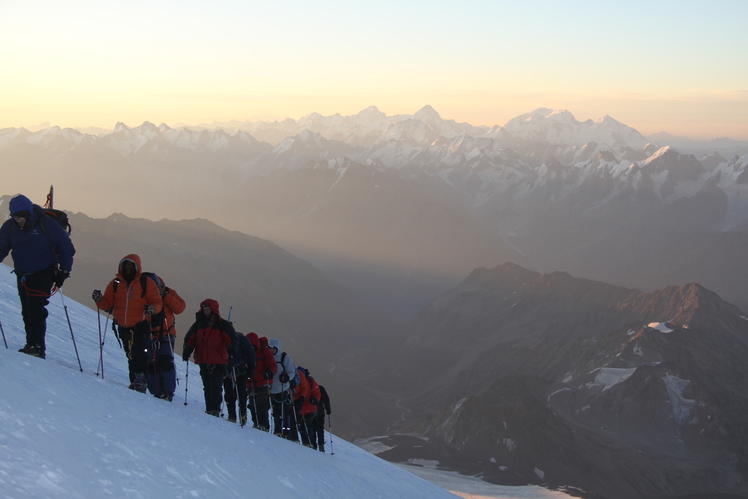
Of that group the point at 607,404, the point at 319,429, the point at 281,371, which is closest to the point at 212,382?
the point at 281,371

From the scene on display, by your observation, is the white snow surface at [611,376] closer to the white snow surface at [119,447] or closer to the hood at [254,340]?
the white snow surface at [119,447]

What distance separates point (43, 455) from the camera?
7.80 metres

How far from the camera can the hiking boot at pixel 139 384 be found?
12.8m

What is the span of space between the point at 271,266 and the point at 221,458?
18763cm

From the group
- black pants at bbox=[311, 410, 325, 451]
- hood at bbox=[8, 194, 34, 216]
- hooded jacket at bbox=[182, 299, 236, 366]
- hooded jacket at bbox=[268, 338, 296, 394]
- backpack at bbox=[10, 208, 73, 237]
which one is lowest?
black pants at bbox=[311, 410, 325, 451]

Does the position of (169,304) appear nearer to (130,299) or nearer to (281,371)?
(130,299)

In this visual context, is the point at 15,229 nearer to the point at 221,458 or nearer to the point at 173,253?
the point at 221,458

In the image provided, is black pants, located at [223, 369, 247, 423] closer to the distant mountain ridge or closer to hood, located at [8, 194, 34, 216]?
hood, located at [8, 194, 34, 216]

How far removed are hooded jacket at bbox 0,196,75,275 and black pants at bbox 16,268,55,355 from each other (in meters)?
0.12

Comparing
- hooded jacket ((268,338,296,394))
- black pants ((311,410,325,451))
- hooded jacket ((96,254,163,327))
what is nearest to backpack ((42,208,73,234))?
hooded jacket ((96,254,163,327))

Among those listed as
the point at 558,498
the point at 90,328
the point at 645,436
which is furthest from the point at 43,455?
the point at 645,436

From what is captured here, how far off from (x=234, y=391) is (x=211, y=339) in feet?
5.73

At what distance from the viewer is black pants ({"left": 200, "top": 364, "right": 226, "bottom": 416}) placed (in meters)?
13.9

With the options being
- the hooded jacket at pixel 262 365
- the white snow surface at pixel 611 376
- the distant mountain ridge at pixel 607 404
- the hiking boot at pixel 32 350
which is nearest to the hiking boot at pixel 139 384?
the hiking boot at pixel 32 350
